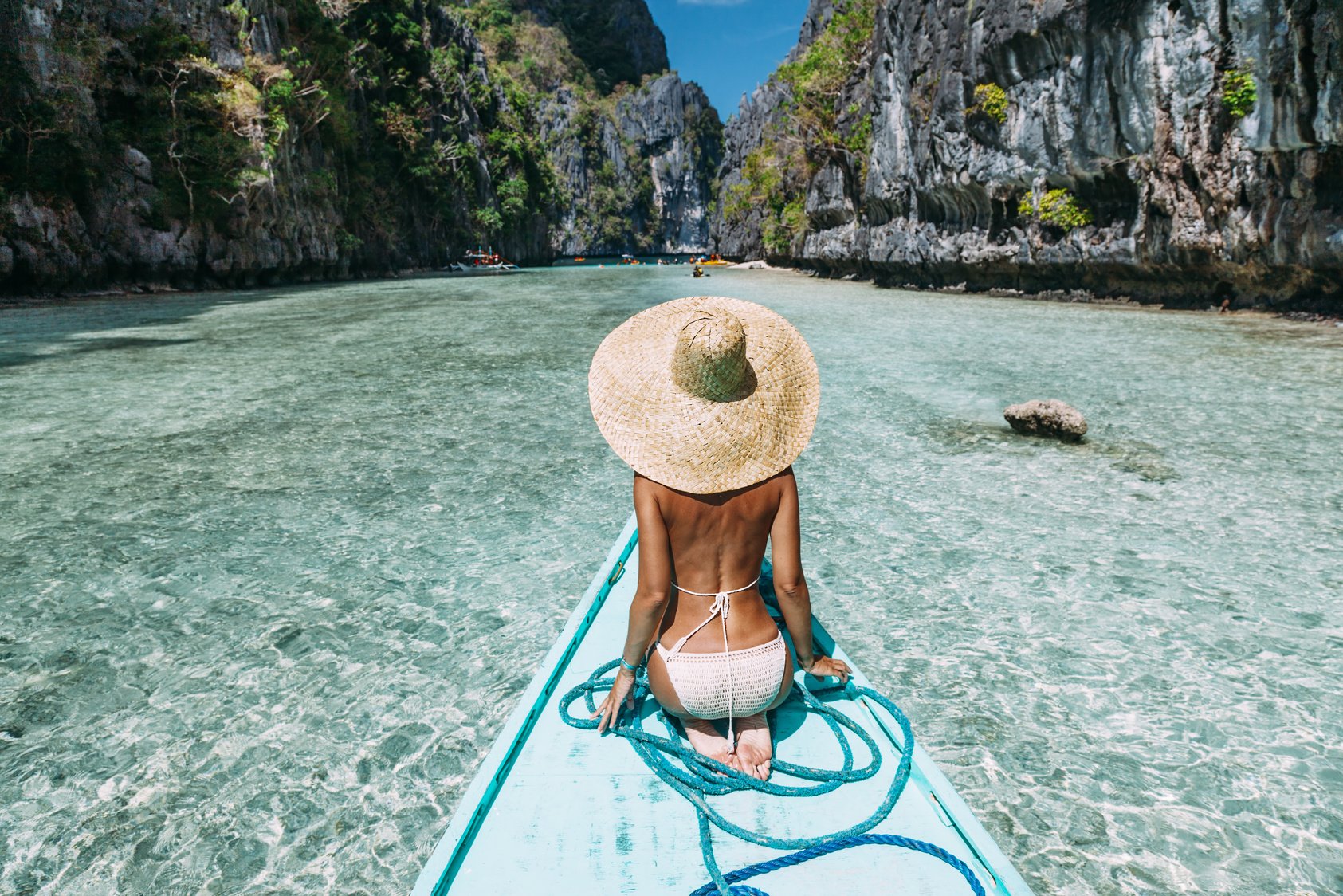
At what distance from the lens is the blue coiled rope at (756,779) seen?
1.89 metres

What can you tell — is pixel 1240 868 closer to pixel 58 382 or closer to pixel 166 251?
pixel 58 382

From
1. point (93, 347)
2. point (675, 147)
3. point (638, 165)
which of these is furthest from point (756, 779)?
point (675, 147)

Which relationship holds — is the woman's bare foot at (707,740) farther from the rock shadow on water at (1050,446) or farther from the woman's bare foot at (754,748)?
the rock shadow on water at (1050,446)

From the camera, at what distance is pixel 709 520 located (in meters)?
2.22

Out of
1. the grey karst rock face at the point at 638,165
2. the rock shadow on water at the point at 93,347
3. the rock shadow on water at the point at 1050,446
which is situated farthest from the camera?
the grey karst rock face at the point at 638,165

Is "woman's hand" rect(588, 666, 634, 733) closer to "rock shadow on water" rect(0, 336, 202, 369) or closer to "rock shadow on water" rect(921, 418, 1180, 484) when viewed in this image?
"rock shadow on water" rect(921, 418, 1180, 484)

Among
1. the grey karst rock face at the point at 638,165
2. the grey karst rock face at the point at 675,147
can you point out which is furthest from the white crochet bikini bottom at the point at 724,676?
the grey karst rock face at the point at 675,147

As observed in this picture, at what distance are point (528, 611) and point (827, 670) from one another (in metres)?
1.97

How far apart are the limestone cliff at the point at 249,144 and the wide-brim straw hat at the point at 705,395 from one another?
23.3m

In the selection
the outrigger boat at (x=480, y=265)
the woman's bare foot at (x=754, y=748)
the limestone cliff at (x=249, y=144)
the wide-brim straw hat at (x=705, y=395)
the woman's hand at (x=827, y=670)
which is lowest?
the woman's bare foot at (x=754, y=748)

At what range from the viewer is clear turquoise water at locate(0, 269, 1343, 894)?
249 cm

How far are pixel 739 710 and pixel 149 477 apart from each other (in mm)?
5786

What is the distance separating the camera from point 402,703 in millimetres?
3172

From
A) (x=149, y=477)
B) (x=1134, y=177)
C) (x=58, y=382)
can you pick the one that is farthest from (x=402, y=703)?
(x=1134, y=177)
